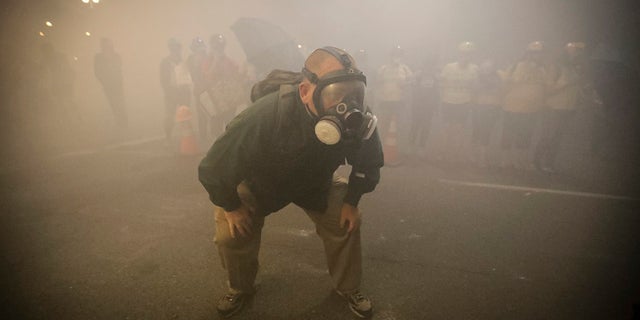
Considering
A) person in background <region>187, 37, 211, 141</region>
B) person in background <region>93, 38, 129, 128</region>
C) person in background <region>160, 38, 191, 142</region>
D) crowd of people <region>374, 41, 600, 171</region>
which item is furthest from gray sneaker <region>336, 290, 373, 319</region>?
person in background <region>93, 38, 129, 128</region>

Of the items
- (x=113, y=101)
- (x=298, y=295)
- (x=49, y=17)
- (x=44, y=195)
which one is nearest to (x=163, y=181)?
(x=44, y=195)

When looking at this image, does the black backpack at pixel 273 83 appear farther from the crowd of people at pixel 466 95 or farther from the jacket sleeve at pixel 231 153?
the crowd of people at pixel 466 95

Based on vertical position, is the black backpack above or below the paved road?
above

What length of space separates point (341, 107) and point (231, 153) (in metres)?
0.68

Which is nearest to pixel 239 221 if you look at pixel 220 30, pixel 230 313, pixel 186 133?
pixel 230 313

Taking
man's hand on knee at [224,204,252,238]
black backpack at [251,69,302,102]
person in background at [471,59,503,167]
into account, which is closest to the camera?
man's hand on knee at [224,204,252,238]

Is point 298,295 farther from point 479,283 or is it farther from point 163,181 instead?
point 163,181

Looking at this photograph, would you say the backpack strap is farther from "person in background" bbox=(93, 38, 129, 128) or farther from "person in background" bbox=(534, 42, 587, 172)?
"person in background" bbox=(93, 38, 129, 128)

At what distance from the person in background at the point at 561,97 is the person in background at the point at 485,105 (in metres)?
0.82

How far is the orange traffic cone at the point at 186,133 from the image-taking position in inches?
237

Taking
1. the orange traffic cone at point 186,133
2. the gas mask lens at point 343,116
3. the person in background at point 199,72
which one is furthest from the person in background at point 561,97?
the person in background at point 199,72

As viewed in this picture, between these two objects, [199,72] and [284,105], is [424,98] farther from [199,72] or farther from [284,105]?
[284,105]

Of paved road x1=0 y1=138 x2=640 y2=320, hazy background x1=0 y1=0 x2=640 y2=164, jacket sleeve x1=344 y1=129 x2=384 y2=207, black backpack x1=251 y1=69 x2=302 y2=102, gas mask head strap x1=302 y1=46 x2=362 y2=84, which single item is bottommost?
paved road x1=0 y1=138 x2=640 y2=320

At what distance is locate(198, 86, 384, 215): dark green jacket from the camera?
1.91m
